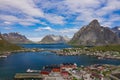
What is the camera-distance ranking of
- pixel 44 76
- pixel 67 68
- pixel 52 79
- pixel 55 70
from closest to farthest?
pixel 52 79
pixel 44 76
pixel 55 70
pixel 67 68

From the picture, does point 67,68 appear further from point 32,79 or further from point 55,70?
point 32,79

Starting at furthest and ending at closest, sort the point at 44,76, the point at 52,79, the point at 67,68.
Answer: the point at 67,68 < the point at 44,76 < the point at 52,79

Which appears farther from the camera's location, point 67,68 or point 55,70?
point 67,68

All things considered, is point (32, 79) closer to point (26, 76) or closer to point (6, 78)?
point (26, 76)

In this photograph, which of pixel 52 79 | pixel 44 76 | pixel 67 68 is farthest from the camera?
pixel 67 68

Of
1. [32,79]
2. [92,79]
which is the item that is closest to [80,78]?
[92,79]

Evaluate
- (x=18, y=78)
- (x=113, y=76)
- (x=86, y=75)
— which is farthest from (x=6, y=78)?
(x=113, y=76)

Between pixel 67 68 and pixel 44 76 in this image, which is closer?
pixel 44 76

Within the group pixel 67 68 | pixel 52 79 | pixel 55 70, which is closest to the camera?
pixel 52 79
